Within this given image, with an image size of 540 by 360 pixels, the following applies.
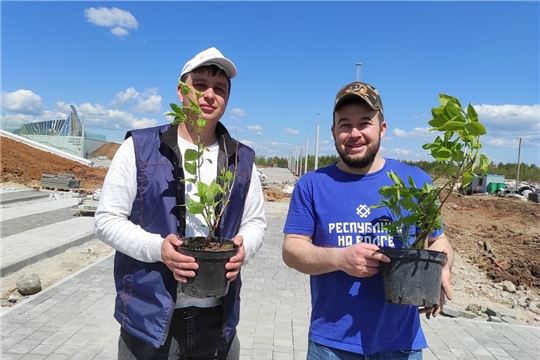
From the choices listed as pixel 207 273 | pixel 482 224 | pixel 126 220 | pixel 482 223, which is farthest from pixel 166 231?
pixel 482 223

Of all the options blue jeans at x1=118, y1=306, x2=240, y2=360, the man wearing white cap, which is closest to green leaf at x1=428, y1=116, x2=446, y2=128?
the man wearing white cap

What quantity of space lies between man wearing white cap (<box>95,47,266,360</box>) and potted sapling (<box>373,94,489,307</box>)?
691 mm

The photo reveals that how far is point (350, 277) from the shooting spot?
80.0 inches

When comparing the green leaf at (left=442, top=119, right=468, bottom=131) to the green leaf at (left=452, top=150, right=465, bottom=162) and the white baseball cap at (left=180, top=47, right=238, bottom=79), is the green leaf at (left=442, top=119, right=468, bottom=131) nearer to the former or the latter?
the green leaf at (left=452, top=150, right=465, bottom=162)

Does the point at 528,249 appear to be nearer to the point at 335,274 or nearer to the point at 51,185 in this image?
the point at 335,274

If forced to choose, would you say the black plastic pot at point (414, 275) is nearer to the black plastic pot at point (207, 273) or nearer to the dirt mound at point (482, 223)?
the black plastic pot at point (207, 273)

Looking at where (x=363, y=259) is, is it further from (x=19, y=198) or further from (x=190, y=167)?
(x=19, y=198)

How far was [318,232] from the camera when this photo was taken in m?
2.12

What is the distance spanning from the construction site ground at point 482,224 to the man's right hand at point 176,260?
879 centimetres

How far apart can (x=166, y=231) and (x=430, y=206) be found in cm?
118

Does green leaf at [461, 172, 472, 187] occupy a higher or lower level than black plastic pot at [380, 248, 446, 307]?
higher

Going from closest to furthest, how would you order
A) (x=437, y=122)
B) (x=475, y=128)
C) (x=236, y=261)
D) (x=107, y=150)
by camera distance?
1. (x=475, y=128)
2. (x=437, y=122)
3. (x=236, y=261)
4. (x=107, y=150)

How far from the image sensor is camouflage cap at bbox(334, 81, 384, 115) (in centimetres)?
206

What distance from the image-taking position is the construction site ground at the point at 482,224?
10031mm
